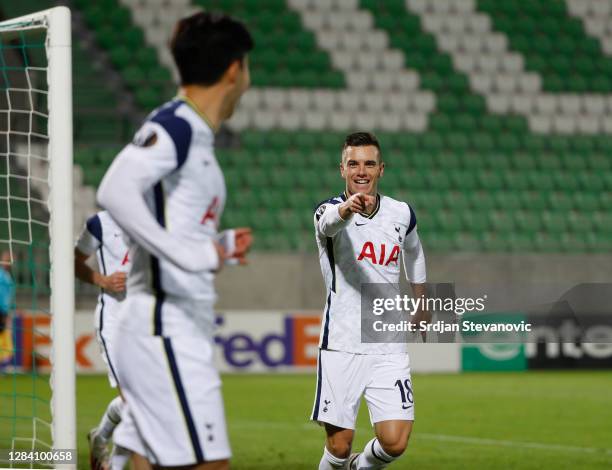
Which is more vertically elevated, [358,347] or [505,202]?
[505,202]

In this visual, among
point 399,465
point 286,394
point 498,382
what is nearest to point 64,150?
point 399,465

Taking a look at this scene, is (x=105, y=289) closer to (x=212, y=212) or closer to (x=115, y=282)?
(x=115, y=282)

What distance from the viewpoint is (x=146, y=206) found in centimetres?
331

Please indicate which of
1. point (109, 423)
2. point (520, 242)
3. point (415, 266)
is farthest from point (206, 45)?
point (520, 242)

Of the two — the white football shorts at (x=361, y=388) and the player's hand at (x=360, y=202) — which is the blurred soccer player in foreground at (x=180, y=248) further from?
the white football shorts at (x=361, y=388)

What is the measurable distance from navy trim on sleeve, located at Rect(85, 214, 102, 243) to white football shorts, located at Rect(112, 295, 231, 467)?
134 inches

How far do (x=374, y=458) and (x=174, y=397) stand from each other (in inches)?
113

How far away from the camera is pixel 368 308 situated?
5.99 meters

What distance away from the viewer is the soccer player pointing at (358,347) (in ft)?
19.5

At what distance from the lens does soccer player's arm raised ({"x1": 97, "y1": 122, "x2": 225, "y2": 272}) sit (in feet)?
10.8

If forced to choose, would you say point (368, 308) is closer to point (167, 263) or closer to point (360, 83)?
point (167, 263)

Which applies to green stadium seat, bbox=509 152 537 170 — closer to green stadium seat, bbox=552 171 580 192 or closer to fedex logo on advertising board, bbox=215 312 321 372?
green stadium seat, bbox=552 171 580 192

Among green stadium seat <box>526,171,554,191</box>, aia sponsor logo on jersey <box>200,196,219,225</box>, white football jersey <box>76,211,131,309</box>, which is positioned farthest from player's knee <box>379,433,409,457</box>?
green stadium seat <box>526,171,554,191</box>

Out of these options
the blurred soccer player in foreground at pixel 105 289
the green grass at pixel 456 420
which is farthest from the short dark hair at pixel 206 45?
the green grass at pixel 456 420
